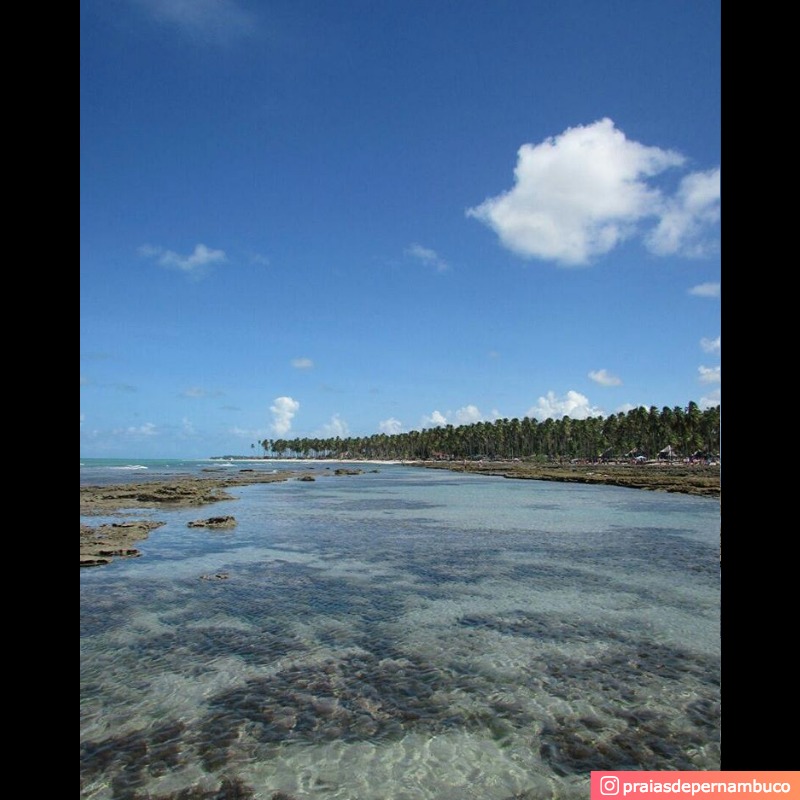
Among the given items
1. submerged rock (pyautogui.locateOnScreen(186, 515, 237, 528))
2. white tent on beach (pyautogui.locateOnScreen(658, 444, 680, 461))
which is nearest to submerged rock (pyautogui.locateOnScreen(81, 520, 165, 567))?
submerged rock (pyautogui.locateOnScreen(186, 515, 237, 528))

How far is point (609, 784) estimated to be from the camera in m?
7.29

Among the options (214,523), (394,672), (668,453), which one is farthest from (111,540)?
(668,453)

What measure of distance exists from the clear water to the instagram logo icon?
1069 millimetres

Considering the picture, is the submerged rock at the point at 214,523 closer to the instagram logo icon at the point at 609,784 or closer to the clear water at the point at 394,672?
the clear water at the point at 394,672

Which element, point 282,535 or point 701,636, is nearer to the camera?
point 701,636

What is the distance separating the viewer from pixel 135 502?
54938 mm

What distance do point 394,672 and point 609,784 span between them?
6.57m

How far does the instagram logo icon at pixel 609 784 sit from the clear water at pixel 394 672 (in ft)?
3.51

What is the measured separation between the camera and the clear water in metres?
8.97
